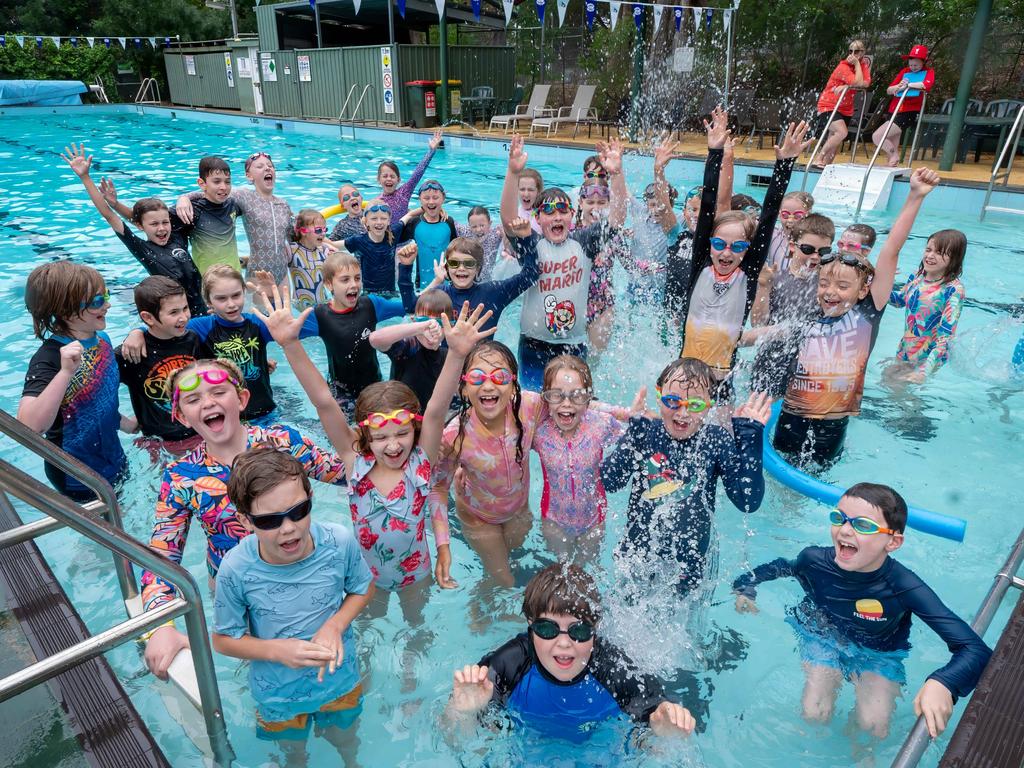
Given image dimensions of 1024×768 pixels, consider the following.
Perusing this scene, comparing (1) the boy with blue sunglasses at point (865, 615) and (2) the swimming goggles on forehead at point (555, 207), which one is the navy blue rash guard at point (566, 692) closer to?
(1) the boy with blue sunglasses at point (865, 615)

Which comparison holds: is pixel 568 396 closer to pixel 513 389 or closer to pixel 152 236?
pixel 513 389

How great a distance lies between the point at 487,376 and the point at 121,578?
170cm

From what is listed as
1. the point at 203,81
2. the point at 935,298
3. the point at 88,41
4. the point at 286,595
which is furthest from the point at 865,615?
the point at 88,41

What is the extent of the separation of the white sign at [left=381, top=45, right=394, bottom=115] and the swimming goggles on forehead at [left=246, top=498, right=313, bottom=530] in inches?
862

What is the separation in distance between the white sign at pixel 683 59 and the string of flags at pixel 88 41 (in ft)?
84.8

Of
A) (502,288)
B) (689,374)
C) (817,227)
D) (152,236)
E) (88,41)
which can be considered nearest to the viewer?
(689,374)

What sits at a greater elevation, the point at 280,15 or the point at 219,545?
the point at 280,15

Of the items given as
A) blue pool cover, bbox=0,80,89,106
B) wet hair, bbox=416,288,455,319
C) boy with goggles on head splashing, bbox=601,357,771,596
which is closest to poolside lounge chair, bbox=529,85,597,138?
wet hair, bbox=416,288,455,319

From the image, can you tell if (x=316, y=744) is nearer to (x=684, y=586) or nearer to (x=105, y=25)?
(x=684, y=586)

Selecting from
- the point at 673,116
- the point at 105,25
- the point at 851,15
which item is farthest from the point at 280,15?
the point at 851,15

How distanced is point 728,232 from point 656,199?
5.68ft

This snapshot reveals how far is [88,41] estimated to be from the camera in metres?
31.1

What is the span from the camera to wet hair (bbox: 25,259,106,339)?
3.27 m

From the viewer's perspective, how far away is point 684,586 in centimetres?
325
